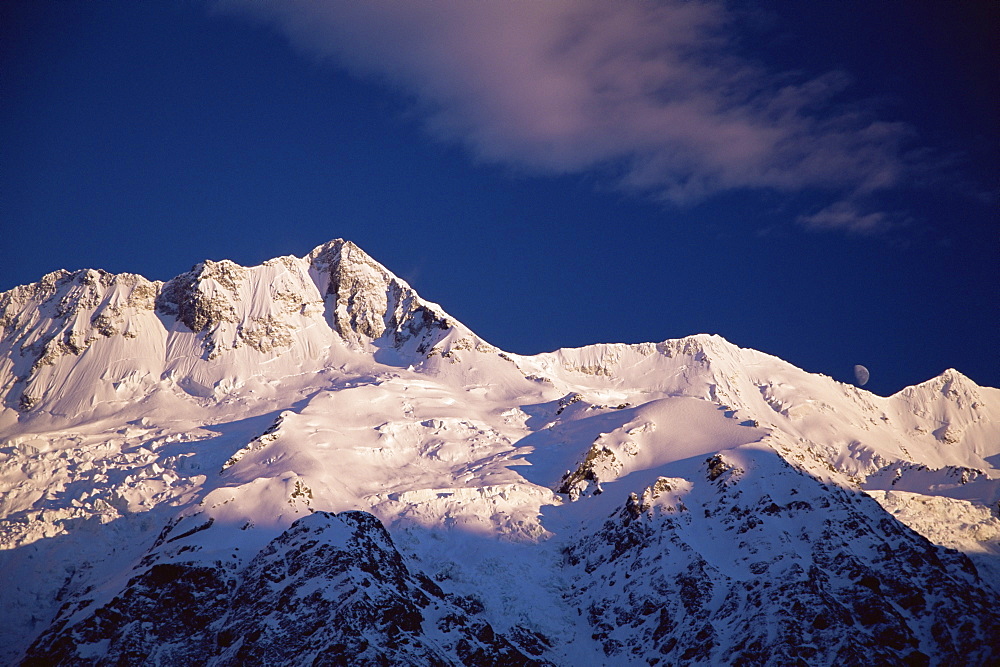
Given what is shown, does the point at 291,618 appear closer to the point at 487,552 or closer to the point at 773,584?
the point at 487,552

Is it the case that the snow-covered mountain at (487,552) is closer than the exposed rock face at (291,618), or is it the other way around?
the exposed rock face at (291,618)

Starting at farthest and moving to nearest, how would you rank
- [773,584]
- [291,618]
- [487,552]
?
[487,552], [773,584], [291,618]

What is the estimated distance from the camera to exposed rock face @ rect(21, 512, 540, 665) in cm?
10200

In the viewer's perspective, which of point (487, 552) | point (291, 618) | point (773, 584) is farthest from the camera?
point (487, 552)

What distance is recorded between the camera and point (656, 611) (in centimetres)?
11462

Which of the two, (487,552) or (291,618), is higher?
(487,552)

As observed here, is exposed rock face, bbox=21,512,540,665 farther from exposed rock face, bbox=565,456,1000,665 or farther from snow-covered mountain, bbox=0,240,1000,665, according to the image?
exposed rock face, bbox=565,456,1000,665

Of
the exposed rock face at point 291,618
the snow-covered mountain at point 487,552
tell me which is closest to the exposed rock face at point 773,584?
the snow-covered mountain at point 487,552

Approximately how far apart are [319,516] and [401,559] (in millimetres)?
13232

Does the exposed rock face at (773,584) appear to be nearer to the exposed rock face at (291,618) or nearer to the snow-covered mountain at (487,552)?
the snow-covered mountain at (487,552)

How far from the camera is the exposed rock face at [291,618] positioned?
102 meters

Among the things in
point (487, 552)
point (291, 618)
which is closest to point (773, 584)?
point (487, 552)

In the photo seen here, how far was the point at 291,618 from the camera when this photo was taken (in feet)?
343

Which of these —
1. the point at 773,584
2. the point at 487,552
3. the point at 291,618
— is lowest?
the point at 291,618
